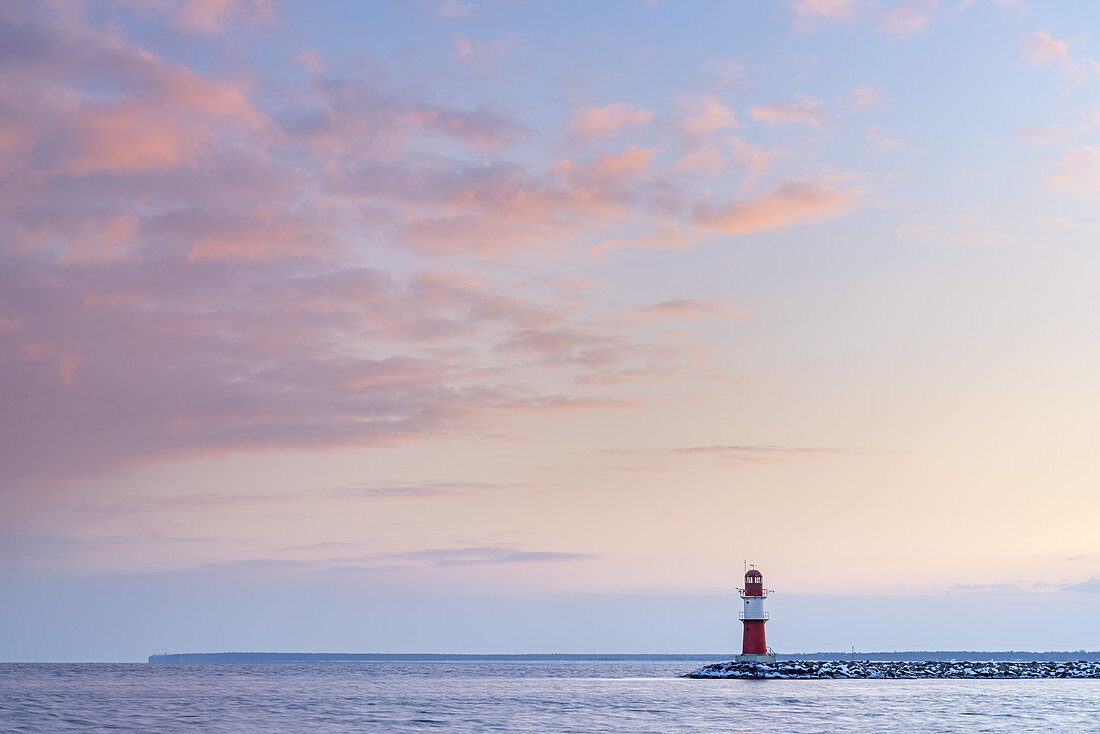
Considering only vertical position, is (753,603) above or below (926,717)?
above

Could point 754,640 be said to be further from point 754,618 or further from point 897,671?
point 897,671

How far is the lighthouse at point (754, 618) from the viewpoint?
8131 centimetres

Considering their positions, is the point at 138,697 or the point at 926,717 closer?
the point at 926,717

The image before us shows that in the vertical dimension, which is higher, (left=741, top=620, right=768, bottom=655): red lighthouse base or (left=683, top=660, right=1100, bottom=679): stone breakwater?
(left=741, top=620, right=768, bottom=655): red lighthouse base

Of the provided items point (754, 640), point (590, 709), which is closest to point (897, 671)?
point (754, 640)

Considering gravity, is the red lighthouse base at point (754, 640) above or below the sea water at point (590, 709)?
above

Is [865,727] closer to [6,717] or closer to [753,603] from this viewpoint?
[753,603]

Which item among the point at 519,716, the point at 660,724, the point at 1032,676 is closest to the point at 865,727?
the point at 660,724

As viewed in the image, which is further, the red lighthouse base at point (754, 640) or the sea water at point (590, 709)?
the red lighthouse base at point (754, 640)

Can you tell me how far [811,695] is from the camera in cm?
7106

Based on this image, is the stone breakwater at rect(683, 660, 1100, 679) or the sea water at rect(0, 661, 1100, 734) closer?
the sea water at rect(0, 661, 1100, 734)

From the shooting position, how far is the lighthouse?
81312 millimetres

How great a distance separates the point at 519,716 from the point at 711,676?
4680 cm

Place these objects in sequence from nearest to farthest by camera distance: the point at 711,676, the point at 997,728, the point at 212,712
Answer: the point at 997,728 < the point at 212,712 < the point at 711,676
